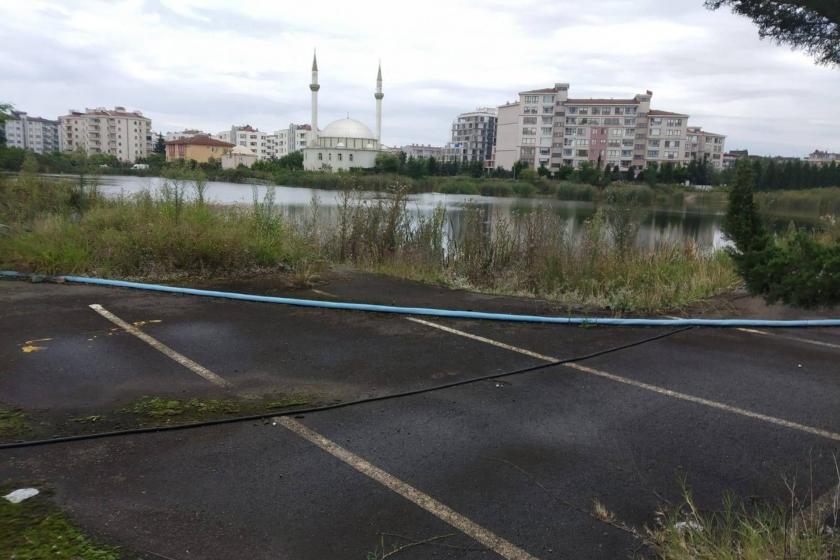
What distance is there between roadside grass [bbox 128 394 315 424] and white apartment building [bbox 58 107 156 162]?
140 meters

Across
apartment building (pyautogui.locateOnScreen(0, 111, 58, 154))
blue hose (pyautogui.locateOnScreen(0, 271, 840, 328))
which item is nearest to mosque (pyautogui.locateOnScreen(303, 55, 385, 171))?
apartment building (pyautogui.locateOnScreen(0, 111, 58, 154))

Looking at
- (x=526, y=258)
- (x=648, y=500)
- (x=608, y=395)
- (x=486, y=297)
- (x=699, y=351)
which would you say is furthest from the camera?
(x=526, y=258)

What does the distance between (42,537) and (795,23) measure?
4.91m

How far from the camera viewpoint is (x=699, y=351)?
6.14 metres

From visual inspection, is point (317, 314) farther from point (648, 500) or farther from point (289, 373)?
point (648, 500)

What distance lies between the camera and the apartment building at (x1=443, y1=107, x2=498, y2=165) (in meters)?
147

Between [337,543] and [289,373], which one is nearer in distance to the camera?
[337,543]

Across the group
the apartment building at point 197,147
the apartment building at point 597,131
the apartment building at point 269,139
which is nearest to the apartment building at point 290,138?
the apartment building at point 269,139

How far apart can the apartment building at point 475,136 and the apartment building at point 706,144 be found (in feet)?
153

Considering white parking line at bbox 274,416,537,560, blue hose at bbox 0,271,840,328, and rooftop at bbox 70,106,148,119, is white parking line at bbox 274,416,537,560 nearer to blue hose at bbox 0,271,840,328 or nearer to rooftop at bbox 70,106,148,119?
blue hose at bbox 0,271,840,328

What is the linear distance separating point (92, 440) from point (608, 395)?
3.78 meters

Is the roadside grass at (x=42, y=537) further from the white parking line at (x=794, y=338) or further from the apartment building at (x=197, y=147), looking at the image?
the apartment building at (x=197, y=147)

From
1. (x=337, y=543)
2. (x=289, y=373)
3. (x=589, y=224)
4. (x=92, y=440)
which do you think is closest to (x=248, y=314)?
(x=289, y=373)

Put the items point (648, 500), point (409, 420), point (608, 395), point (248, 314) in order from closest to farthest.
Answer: point (648, 500) < point (409, 420) < point (608, 395) < point (248, 314)
